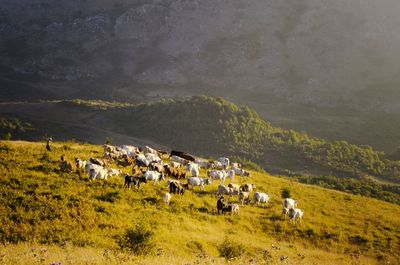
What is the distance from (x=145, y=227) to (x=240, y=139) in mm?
95204

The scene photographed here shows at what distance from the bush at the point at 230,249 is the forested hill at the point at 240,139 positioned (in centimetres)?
7957

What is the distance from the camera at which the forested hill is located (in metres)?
108

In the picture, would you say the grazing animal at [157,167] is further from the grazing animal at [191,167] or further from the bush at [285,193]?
the bush at [285,193]

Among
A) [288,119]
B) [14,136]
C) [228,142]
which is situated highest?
[288,119]

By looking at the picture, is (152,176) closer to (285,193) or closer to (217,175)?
(217,175)

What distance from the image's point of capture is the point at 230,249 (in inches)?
1061

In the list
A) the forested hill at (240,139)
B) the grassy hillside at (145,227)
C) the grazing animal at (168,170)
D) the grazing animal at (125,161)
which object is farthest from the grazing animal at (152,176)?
the forested hill at (240,139)

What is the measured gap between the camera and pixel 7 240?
22000 millimetres

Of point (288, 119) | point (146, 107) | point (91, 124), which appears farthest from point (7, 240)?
point (288, 119)

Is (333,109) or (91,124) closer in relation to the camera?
(91,124)

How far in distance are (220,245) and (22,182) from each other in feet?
46.8

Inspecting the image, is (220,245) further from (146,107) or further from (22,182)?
(146,107)

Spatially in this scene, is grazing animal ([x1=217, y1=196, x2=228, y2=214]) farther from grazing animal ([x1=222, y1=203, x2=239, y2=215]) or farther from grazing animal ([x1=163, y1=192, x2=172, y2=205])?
grazing animal ([x1=163, y1=192, x2=172, y2=205])

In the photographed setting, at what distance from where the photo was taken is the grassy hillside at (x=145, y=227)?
2253 cm
